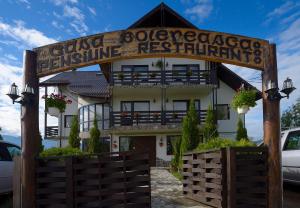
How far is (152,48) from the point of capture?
319 inches

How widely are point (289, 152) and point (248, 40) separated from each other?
451 centimetres

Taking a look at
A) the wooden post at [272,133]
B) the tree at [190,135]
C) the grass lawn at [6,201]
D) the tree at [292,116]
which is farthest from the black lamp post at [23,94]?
the tree at [292,116]

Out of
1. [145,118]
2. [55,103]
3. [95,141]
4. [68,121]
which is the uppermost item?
[55,103]

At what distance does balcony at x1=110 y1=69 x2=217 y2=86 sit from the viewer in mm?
25391

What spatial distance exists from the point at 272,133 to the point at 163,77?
59.6 feet

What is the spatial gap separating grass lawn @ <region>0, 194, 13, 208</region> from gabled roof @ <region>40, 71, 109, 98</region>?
16.7 meters

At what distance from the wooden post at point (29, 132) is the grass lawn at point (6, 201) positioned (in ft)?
8.04

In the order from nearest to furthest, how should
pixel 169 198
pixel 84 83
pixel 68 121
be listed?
pixel 169 198 → pixel 68 121 → pixel 84 83

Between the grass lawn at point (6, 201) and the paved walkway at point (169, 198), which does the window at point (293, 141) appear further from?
the grass lawn at point (6, 201)

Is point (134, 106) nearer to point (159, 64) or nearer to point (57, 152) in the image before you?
point (159, 64)

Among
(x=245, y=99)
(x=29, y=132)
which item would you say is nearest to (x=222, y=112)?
(x=245, y=99)

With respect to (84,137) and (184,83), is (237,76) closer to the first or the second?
(184,83)

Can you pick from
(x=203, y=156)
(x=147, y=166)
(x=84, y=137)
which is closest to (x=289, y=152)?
(x=203, y=156)

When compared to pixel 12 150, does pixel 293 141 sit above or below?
above
